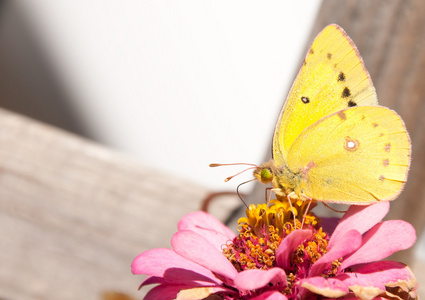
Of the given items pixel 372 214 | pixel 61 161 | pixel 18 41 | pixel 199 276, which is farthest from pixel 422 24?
pixel 18 41

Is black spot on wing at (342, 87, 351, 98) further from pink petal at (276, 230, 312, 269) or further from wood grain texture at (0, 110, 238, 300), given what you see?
wood grain texture at (0, 110, 238, 300)

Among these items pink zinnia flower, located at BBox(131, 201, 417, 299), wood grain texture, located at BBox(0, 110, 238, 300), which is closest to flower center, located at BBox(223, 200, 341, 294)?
pink zinnia flower, located at BBox(131, 201, 417, 299)

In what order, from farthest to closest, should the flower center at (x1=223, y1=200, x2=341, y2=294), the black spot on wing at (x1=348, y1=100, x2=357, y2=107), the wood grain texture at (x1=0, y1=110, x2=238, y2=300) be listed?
the wood grain texture at (x1=0, y1=110, x2=238, y2=300) → the black spot on wing at (x1=348, y1=100, x2=357, y2=107) → the flower center at (x1=223, y1=200, x2=341, y2=294)

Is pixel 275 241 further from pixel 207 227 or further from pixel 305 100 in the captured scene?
pixel 305 100

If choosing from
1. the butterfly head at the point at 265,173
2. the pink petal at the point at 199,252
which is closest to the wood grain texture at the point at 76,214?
the butterfly head at the point at 265,173

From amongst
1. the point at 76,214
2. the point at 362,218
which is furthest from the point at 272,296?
the point at 76,214

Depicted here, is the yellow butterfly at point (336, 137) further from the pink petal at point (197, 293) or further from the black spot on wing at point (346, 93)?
the pink petal at point (197, 293)
